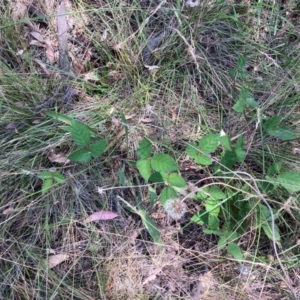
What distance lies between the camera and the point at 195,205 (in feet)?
5.54

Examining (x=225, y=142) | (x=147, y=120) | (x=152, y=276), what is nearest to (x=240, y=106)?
(x=225, y=142)

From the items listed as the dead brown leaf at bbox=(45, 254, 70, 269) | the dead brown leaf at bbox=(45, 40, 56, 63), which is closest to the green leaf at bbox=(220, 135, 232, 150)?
the dead brown leaf at bbox=(45, 254, 70, 269)

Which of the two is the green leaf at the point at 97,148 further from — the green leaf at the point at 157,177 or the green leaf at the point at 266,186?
the green leaf at the point at 266,186

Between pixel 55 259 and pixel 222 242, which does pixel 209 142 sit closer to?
pixel 222 242

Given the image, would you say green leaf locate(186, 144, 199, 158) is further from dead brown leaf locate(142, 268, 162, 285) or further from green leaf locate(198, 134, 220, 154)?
dead brown leaf locate(142, 268, 162, 285)

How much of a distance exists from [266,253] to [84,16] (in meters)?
1.28

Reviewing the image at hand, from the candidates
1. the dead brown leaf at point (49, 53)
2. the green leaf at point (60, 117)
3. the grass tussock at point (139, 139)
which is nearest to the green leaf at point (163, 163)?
the grass tussock at point (139, 139)

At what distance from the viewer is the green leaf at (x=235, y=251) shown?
154 centimetres

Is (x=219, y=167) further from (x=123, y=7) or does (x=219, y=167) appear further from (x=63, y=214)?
(x=123, y=7)

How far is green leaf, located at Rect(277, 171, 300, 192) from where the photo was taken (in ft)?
4.79

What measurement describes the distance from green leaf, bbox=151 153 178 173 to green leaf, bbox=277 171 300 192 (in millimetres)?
377

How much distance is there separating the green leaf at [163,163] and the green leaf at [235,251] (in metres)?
0.39

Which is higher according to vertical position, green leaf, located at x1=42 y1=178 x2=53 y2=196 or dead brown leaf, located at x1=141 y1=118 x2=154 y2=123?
dead brown leaf, located at x1=141 y1=118 x2=154 y2=123

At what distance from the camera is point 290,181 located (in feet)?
4.82
